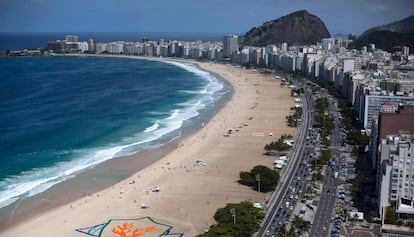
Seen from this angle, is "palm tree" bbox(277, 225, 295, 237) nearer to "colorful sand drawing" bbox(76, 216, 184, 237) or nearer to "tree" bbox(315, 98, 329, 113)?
"colorful sand drawing" bbox(76, 216, 184, 237)

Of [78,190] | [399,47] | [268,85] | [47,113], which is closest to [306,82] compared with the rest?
[268,85]

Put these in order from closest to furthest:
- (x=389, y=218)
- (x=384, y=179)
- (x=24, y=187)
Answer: (x=389, y=218), (x=384, y=179), (x=24, y=187)

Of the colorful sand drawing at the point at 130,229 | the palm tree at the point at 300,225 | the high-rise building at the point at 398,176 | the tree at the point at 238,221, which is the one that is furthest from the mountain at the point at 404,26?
the colorful sand drawing at the point at 130,229

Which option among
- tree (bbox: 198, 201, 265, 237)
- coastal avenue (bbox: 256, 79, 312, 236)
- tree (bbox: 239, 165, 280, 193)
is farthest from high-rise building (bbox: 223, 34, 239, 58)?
tree (bbox: 198, 201, 265, 237)

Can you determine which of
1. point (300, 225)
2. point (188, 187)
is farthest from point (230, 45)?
point (300, 225)

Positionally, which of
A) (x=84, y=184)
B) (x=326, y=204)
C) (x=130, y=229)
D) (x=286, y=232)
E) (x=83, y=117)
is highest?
(x=83, y=117)

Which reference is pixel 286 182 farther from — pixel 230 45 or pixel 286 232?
pixel 230 45

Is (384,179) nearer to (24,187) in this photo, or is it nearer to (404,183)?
(404,183)
